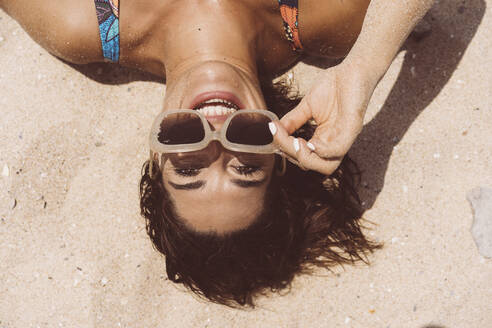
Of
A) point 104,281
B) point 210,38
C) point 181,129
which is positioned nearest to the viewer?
point 181,129

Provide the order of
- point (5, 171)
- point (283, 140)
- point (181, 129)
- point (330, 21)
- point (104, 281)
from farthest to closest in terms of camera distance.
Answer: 1. point (5, 171)
2. point (104, 281)
3. point (330, 21)
4. point (181, 129)
5. point (283, 140)

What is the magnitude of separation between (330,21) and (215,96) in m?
0.96

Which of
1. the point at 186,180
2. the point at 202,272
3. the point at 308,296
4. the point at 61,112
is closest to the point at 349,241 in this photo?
the point at 308,296

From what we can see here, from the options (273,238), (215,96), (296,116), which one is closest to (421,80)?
(296,116)

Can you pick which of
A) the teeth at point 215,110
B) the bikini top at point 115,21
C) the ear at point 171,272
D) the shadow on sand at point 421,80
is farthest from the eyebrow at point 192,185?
the shadow on sand at point 421,80

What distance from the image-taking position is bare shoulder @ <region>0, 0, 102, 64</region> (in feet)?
8.62

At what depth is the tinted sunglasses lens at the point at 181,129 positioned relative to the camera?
6.88 feet

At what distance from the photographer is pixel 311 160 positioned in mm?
2051

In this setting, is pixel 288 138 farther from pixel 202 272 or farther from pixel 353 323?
pixel 353 323

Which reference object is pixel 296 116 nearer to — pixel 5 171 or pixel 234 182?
pixel 234 182

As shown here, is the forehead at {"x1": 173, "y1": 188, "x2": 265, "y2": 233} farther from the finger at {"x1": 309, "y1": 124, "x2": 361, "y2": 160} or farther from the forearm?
the forearm

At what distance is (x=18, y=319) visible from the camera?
9.75 feet

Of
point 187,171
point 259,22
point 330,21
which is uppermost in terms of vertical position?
point 330,21

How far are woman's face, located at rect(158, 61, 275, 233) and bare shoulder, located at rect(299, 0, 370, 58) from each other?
0.62 meters
